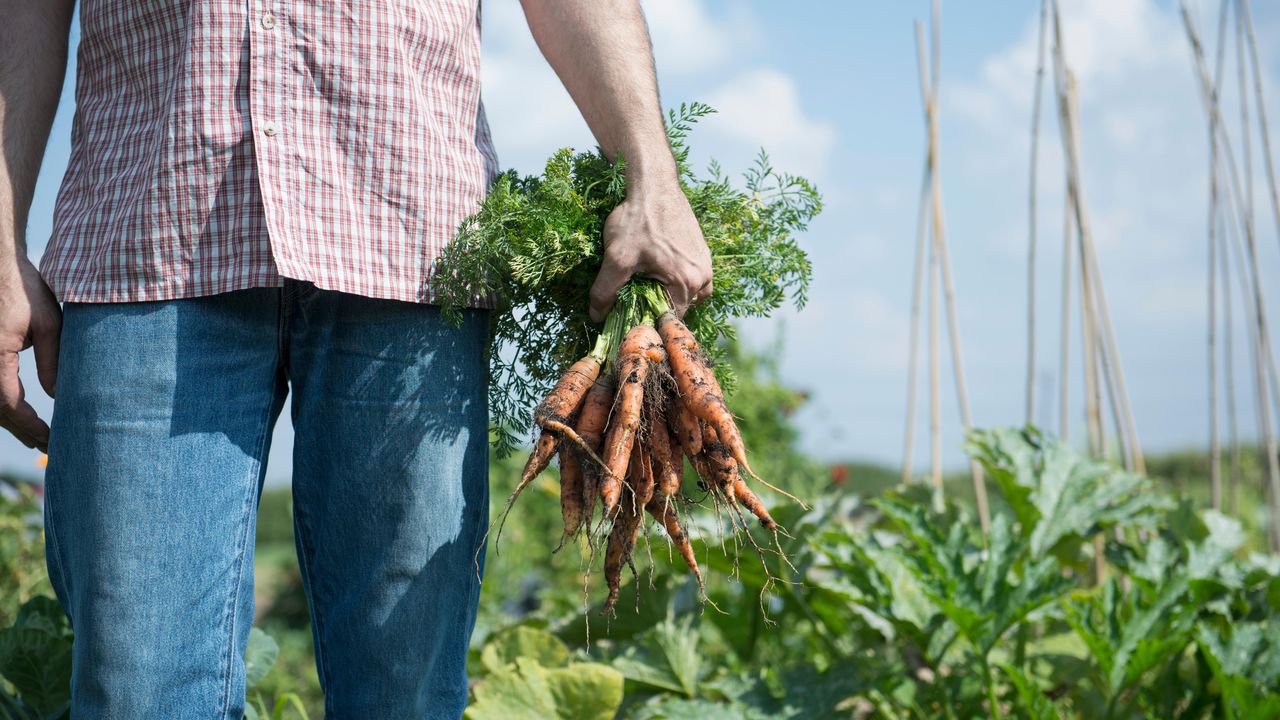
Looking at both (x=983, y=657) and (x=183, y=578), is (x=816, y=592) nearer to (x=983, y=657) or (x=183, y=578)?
(x=983, y=657)

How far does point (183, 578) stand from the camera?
1194 millimetres

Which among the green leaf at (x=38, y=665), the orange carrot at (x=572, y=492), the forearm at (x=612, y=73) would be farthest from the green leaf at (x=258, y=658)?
the forearm at (x=612, y=73)

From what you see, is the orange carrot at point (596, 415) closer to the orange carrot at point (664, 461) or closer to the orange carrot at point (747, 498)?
the orange carrot at point (664, 461)

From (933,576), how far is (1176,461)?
24.2 feet

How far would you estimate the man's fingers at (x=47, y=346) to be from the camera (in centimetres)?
130

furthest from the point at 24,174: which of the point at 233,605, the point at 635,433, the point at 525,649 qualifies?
the point at 525,649

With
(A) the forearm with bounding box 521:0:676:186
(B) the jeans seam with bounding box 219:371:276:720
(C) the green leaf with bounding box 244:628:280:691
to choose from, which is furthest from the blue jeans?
(C) the green leaf with bounding box 244:628:280:691

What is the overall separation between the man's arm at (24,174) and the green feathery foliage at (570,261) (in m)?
0.55

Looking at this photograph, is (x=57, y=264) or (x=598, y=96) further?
(x=598, y=96)

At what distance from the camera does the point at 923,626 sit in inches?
87.3

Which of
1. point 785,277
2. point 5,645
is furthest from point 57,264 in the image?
point 785,277

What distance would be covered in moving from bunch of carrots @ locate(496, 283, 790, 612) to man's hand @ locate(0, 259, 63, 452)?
0.68m

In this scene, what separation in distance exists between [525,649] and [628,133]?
4.52ft

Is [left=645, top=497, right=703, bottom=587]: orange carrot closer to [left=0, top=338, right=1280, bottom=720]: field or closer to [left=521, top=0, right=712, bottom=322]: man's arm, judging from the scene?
[left=0, top=338, right=1280, bottom=720]: field
